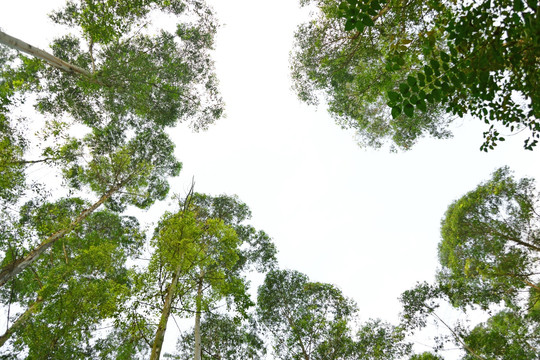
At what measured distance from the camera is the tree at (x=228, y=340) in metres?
12.9

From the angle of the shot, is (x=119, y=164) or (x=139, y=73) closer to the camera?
(x=139, y=73)

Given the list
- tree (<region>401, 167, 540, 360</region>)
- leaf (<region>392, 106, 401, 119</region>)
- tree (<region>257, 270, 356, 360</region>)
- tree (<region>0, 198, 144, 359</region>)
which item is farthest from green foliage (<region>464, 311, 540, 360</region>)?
tree (<region>0, 198, 144, 359</region>)

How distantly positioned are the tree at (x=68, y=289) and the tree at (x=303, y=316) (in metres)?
7.44

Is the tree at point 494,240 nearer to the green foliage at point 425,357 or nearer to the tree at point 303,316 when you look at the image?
the green foliage at point 425,357

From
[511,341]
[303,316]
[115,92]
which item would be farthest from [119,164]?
[511,341]

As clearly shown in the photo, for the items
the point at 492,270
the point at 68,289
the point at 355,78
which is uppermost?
the point at 355,78

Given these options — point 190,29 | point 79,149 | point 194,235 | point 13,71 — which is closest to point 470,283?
point 194,235

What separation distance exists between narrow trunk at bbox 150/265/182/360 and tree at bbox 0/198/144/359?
0.94 metres

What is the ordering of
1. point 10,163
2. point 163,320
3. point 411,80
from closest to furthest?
point 411,80
point 163,320
point 10,163

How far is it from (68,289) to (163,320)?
18.6 ft

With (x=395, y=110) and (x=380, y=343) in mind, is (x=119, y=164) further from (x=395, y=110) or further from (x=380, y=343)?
(x=380, y=343)

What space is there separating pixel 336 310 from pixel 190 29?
15.0 meters

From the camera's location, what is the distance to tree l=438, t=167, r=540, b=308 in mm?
10750

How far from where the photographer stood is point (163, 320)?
5625 mm
